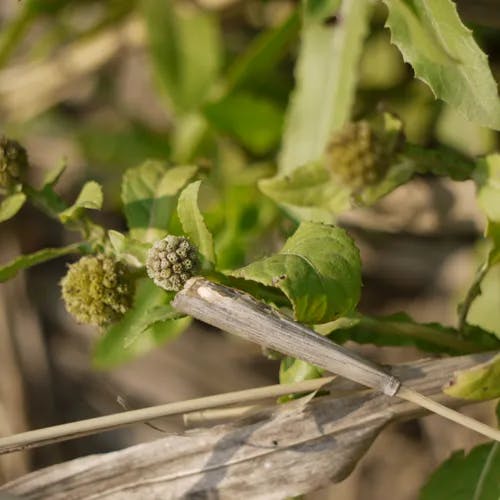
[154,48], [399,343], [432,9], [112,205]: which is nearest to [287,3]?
[154,48]

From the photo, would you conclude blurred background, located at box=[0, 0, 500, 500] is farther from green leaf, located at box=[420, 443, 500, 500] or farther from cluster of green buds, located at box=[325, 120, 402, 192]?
green leaf, located at box=[420, 443, 500, 500]

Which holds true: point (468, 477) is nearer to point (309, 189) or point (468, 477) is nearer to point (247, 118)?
point (309, 189)

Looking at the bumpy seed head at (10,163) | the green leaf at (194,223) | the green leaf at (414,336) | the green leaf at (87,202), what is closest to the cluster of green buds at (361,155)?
the green leaf at (414,336)

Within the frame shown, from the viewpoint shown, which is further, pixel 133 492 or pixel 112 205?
pixel 112 205

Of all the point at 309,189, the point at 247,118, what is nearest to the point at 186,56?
the point at 247,118

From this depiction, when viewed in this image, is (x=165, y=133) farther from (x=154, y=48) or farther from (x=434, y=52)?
(x=434, y=52)

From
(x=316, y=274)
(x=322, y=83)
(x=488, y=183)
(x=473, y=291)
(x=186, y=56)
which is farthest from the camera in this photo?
(x=186, y=56)

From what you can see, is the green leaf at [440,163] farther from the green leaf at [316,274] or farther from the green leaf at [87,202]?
the green leaf at [87,202]
